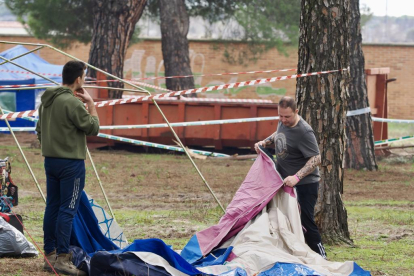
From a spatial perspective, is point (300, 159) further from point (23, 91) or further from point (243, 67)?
point (243, 67)

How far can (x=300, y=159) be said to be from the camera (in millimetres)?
6699

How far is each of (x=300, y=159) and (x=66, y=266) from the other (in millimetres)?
2305

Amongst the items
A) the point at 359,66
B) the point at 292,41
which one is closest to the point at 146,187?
the point at 359,66

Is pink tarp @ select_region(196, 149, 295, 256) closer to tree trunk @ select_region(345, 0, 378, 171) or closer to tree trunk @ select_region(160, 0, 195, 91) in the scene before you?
tree trunk @ select_region(345, 0, 378, 171)

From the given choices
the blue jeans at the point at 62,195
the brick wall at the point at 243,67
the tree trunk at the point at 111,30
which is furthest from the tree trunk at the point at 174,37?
the blue jeans at the point at 62,195

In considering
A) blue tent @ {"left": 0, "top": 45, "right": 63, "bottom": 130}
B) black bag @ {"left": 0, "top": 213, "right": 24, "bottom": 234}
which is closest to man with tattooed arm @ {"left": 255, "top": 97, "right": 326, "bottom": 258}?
black bag @ {"left": 0, "top": 213, "right": 24, "bottom": 234}

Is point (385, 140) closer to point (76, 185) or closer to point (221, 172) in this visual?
point (221, 172)

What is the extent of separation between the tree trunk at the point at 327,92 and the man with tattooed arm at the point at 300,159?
3.29ft

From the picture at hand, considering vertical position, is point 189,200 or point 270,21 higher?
point 270,21

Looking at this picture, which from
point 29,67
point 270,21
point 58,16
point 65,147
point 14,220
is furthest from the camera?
point 270,21

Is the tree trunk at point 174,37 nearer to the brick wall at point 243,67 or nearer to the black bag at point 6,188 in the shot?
the brick wall at point 243,67

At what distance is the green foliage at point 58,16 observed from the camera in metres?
23.7

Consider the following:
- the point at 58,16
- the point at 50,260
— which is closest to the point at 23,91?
the point at 58,16

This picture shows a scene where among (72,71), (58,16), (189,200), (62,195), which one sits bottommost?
(189,200)
